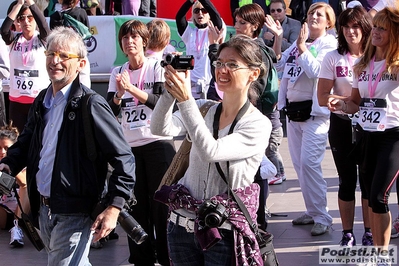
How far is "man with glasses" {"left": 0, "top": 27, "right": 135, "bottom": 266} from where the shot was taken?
13.6 feet

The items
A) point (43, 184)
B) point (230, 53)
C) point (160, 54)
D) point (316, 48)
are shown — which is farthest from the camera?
point (316, 48)

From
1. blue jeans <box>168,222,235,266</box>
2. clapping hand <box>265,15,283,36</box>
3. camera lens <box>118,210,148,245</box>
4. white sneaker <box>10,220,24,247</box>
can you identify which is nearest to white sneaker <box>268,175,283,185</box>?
clapping hand <box>265,15,283,36</box>

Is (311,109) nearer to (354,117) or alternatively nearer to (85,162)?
(354,117)

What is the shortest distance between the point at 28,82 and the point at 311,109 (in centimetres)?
310

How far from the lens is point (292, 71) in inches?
286

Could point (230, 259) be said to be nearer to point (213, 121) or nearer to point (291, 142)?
point (213, 121)

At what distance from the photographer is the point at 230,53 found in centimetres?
395

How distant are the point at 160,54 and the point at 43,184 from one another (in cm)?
263

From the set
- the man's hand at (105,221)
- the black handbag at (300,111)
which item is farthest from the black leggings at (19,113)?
the man's hand at (105,221)

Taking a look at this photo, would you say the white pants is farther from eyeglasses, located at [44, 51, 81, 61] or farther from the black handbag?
eyeglasses, located at [44, 51, 81, 61]

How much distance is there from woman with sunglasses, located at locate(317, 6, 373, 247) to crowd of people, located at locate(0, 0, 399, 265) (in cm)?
1

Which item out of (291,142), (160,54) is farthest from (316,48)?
(160,54)

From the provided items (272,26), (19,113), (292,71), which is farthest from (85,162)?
(19,113)

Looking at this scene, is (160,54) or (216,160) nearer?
(216,160)
